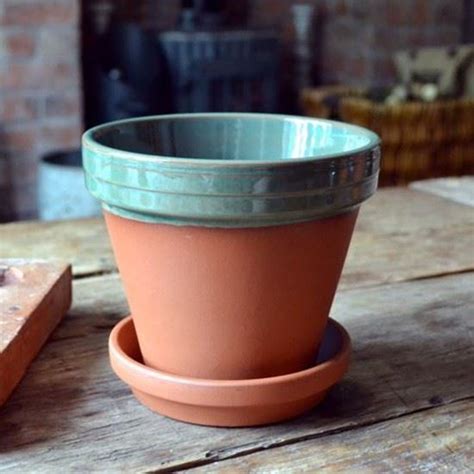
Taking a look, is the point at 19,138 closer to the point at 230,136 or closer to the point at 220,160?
the point at 230,136

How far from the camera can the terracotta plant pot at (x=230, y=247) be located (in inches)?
18.6

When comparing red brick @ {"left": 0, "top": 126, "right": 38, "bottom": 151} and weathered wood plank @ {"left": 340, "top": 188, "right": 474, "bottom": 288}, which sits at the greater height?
weathered wood plank @ {"left": 340, "top": 188, "right": 474, "bottom": 288}

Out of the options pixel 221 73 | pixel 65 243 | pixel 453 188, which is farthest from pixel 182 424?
pixel 221 73

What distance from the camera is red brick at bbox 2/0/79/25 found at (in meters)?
2.38

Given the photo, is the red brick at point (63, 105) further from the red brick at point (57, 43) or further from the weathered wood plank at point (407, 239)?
the weathered wood plank at point (407, 239)

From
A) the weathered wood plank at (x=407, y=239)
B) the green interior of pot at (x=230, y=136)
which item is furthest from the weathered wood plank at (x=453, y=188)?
the green interior of pot at (x=230, y=136)

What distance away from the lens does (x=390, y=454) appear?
0.50m

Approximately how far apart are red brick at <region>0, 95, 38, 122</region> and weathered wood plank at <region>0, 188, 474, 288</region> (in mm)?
1511

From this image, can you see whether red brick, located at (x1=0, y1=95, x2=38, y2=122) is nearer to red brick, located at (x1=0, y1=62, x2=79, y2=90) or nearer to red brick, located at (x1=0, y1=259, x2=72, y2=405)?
red brick, located at (x1=0, y1=62, x2=79, y2=90)

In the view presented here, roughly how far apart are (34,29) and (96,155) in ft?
6.78

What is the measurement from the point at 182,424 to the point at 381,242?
478 mm

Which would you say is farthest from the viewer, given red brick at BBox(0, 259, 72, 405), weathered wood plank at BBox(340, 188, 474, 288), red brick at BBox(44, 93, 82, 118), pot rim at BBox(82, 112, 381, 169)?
red brick at BBox(44, 93, 82, 118)

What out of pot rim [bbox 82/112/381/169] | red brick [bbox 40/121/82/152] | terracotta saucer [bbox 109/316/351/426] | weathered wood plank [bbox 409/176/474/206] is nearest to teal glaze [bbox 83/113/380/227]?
pot rim [bbox 82/112/381/169]

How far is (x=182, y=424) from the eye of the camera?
→ 0.54 meters
